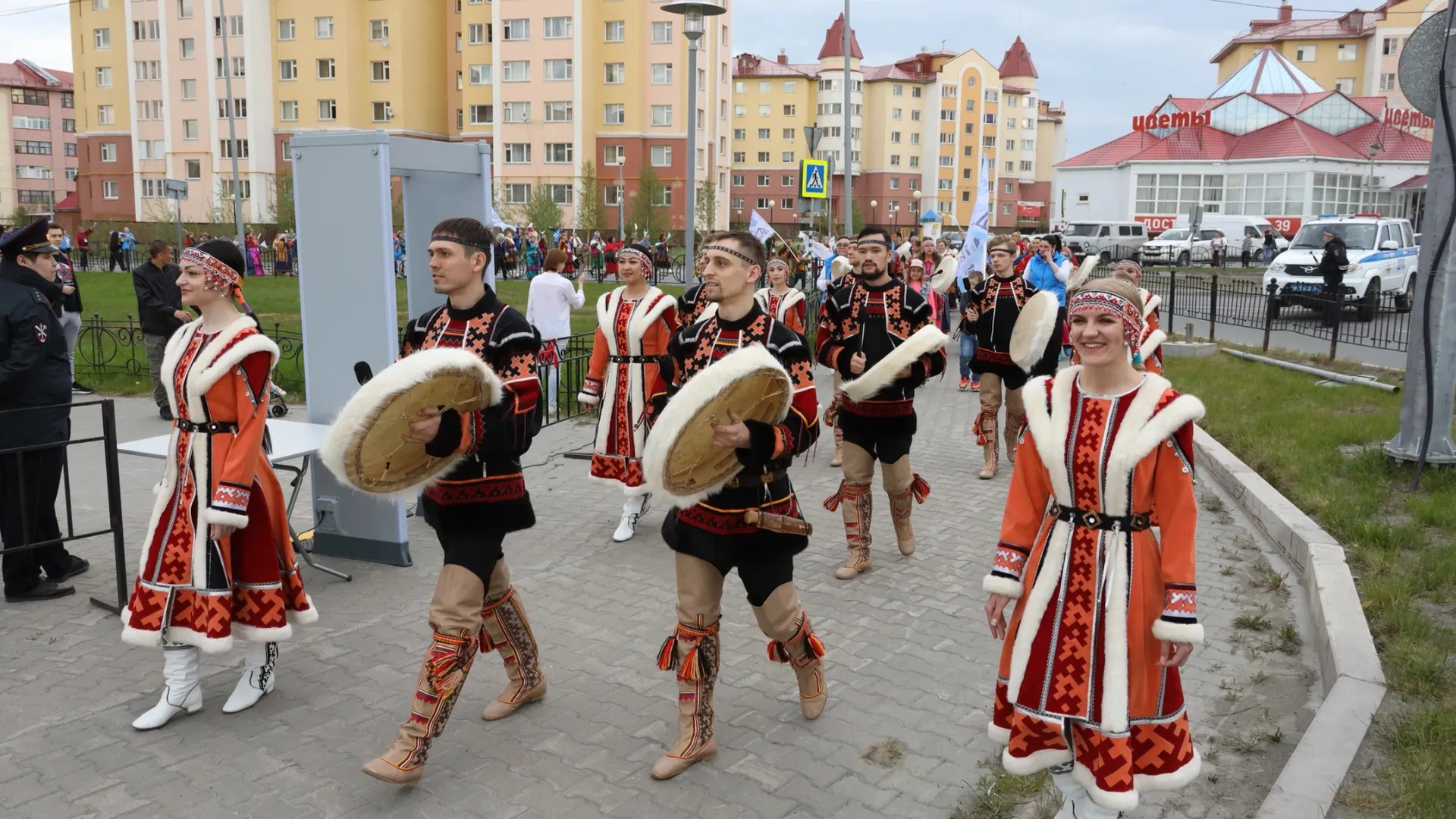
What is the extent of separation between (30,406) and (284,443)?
4.70 ft

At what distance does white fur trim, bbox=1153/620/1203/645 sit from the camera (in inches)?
116

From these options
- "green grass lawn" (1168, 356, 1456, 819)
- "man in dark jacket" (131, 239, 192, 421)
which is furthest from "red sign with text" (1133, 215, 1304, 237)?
"man in dark jacket" (131, 239, 192, 421)

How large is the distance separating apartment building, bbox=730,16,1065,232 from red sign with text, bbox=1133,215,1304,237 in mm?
31824

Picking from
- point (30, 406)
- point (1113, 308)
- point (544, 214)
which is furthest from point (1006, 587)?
point (544, 214)

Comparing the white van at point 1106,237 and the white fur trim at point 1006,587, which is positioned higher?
the white van at point 1106,237

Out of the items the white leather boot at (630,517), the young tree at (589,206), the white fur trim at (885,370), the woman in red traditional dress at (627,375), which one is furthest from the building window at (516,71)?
the white fur trim at (885,370)

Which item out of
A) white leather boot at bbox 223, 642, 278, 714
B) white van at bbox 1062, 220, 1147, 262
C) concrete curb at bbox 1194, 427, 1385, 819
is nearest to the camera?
concrete curb at bbox 1194, 427, 1385, 819

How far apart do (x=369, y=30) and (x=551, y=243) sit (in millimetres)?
24702

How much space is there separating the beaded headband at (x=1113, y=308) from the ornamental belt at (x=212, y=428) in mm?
3341

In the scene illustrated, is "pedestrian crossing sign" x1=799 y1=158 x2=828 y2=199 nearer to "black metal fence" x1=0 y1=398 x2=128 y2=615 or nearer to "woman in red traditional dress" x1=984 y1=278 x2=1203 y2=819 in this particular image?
"black metal fence" x1=0 y1=398 x2=128 y2=615

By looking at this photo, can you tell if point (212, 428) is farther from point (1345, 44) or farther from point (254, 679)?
point (1345, 44)

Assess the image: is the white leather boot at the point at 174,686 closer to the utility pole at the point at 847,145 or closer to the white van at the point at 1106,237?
the utility pole at the point at 847,145

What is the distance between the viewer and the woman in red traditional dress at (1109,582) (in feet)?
9.98

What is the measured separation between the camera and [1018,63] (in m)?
102
